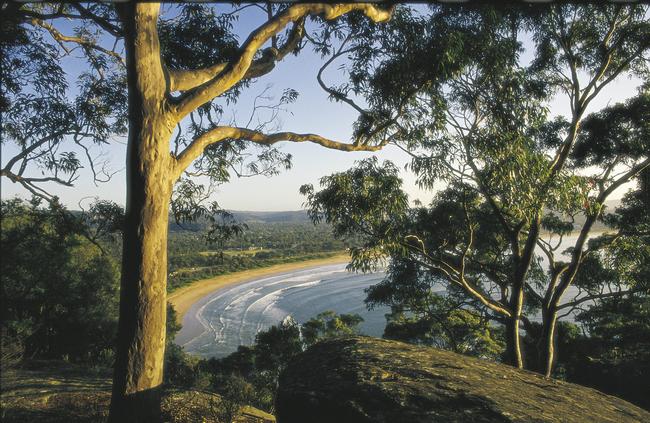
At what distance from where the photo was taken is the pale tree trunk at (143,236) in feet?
9.73

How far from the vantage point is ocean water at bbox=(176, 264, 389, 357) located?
1005 inches

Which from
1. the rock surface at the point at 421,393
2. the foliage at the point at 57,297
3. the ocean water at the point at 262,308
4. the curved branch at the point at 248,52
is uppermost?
the curved branch at the point at 248,52

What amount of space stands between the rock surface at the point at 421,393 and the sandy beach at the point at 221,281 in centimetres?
2676

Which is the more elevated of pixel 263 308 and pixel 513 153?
pixel 513 153

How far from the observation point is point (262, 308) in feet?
104

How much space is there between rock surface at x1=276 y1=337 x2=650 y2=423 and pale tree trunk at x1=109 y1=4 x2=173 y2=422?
1.02 metres

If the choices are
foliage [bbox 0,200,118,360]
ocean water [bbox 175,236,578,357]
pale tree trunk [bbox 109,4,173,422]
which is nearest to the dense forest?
pale tree trunk [bbox 109,4,173,422]

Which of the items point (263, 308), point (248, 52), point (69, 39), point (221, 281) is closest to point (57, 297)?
point (69, 39)

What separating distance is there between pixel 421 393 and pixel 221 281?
1617 inches

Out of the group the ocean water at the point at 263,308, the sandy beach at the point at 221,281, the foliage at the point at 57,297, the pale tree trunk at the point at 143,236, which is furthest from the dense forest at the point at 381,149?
the sandy beach at the point at 221,281

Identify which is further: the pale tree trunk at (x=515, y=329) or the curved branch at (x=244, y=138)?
the pale tree trunk at (x=515, y=329)

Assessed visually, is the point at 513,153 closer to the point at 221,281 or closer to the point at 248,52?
the point at 248,52

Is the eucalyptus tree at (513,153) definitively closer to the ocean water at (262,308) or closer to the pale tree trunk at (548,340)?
the pale tree trunk at (548,340)

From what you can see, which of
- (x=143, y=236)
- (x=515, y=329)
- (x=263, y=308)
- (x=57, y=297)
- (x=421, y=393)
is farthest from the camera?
(x=263, y=308)
